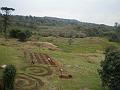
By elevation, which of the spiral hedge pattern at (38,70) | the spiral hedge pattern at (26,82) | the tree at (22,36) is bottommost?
the spiral hedge pattern at (26,82)

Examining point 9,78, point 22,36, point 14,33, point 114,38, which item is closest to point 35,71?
point 9,78

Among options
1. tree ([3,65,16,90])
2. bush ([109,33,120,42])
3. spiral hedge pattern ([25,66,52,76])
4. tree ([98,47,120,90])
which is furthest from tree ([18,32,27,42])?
tree ([98,47,120,90])

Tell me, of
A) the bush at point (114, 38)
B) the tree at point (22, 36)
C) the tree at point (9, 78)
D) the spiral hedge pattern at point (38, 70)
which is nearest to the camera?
the tree at point (9, 78)

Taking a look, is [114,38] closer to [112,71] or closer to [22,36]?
[22,36]

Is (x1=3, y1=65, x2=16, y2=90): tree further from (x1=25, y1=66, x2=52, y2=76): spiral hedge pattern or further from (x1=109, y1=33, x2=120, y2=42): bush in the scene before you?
(x1=109, y1=33, x2=120, y2=42): bush

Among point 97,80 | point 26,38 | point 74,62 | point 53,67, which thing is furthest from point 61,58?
point 26,38

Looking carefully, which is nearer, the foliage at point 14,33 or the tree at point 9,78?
the tree at point 9,78

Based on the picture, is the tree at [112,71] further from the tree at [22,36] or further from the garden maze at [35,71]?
the tree at [22,36]

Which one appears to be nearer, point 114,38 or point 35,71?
point 35,71

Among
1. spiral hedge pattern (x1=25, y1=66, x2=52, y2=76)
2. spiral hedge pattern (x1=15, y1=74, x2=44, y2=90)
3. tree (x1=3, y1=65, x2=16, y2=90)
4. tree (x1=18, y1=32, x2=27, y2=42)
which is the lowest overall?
spiral hedge pattern (x1=15, y1=74, x2=44, y2=90)

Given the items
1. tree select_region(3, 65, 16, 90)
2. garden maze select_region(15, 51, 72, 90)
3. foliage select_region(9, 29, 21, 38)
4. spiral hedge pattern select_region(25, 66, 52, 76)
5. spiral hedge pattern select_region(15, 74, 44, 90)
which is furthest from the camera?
foliage select_region(9, 29, 21, 38)

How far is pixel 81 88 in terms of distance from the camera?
59250 millimetres

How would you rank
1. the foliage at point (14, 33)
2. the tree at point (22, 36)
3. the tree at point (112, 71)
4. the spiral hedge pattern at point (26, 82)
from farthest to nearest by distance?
the foliage at point (14, 33) → the tree at point (22, 36) → the spiral hedge pattern at point (26, 82) → the tree at point (112, 71)

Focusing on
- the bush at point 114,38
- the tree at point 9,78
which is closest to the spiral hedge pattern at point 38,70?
the tree at point 9,78
